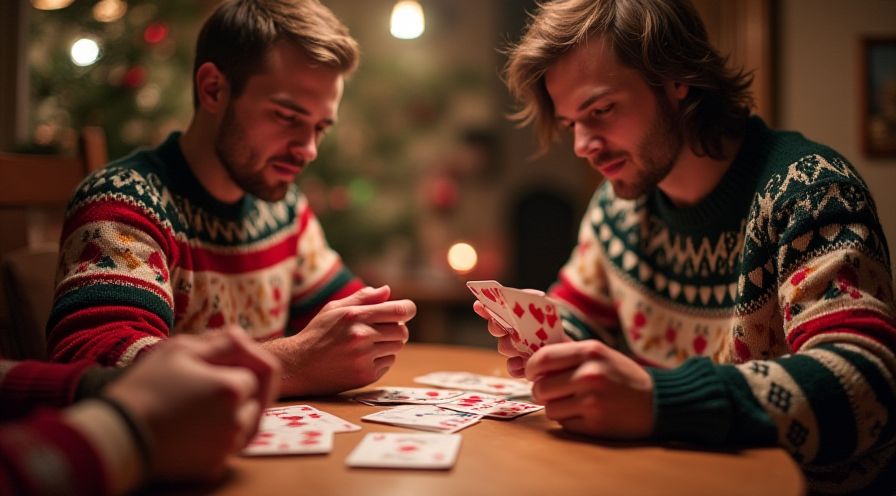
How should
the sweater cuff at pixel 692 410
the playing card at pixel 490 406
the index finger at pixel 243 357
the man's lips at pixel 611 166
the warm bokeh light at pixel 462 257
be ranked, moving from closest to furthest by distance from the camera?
the index finger at pixel 243 357 < the sweater cuff at pixel 692 410 < the playing card at pixel 490 406 < the man's lips at pixel 611 166 < the warm bokeh light at pixel 462 257

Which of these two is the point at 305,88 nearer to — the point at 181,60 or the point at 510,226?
the point at 181,60

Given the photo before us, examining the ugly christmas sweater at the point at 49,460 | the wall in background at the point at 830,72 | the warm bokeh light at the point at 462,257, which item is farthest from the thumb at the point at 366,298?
the warm bokeh light at the point at 462,257

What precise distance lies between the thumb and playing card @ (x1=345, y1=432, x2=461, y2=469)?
37 centimetres

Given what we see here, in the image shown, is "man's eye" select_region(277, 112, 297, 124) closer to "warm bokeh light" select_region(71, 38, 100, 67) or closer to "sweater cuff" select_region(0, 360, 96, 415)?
"sweater cuff" select_region(0, 360, 96, 415)

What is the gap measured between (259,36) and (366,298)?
72 centimetres

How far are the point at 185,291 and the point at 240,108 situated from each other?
453mm

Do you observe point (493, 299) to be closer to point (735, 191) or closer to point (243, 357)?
point (243, 357)

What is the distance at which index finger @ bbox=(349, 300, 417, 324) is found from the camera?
1.36 metres

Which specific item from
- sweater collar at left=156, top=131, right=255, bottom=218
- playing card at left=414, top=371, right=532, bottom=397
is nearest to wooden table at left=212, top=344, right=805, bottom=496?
playing card at left=414, top=371, right=532, bottom=397

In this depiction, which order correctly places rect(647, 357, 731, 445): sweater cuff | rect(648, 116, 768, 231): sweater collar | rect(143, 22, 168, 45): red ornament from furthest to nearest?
rect(143, 22, 168, 45): red ornament, rect(648, 116, 768, 231): sweater collar, rect(647, 357, 731, 445): sweater cuff

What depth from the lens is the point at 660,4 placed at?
64.2 inches

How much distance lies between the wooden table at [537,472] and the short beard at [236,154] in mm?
850

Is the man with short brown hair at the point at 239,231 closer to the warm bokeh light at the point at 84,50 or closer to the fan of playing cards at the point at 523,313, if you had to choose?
the fan of playing cards at the point at 523,313

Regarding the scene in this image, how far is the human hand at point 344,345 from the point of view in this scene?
1.32m
